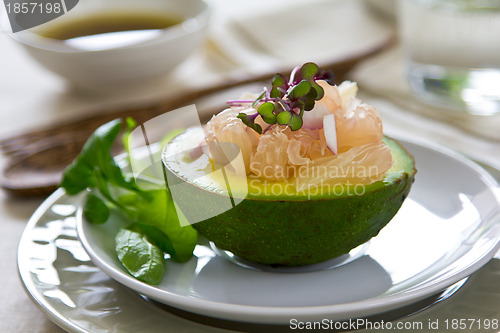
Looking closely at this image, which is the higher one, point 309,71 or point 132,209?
point 309,71

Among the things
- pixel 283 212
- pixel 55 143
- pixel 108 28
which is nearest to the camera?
pixel 283 212

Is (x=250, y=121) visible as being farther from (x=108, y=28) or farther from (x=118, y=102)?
(x=108, y=28)

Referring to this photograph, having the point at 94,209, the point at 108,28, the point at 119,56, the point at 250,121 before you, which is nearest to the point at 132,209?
the point at 94,209

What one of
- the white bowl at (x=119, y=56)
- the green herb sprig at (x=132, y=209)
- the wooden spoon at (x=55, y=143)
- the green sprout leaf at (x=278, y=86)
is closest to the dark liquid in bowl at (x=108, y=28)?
the white bowl at (x=119, y=56)

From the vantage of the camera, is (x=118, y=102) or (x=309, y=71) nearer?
(x=309, y=71)

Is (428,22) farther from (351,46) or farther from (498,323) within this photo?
(498,323)

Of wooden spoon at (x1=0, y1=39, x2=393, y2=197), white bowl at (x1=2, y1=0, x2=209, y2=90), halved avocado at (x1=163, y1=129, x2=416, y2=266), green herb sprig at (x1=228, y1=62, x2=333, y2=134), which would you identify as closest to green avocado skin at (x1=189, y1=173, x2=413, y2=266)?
halved avocado at (x1=163, y1=129, x2=416, y2=266)
